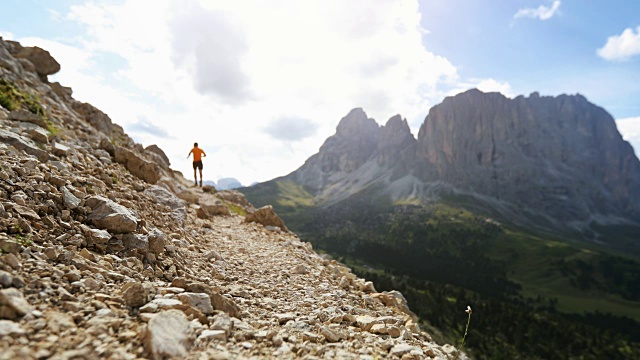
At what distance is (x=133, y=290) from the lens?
239 inches

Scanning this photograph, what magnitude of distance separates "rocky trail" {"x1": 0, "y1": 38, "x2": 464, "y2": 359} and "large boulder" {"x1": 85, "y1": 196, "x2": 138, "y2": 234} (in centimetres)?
3

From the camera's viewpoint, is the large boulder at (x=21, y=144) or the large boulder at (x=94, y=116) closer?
the large boulder at (x=21, y=144)

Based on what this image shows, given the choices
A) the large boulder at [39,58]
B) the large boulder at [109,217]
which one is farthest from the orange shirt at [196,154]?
the large boulder at [109,217]

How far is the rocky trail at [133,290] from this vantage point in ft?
15.6

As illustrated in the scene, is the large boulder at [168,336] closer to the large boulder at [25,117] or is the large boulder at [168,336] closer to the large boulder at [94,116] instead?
the large boulder at [25,117]

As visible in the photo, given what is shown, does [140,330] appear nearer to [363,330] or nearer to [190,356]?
[190,356]

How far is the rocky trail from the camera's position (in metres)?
4.77

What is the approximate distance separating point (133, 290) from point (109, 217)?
359 cm

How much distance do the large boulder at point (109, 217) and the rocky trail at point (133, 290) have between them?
0.03m

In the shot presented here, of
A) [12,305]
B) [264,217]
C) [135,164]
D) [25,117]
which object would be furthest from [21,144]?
[264,217]

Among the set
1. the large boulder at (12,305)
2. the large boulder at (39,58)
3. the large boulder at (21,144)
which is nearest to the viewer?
the large boulder at (12,305)

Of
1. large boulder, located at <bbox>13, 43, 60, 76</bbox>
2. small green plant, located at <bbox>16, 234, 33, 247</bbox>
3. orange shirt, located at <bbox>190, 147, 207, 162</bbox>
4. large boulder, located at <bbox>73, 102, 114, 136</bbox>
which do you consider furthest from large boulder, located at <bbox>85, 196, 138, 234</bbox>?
large boulder, located at <bbox>13, 43, 60, 76</bbox>

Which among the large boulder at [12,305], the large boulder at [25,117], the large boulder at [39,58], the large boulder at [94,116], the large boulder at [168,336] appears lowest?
the large boulder at [168,336]

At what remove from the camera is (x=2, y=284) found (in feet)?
15.6
